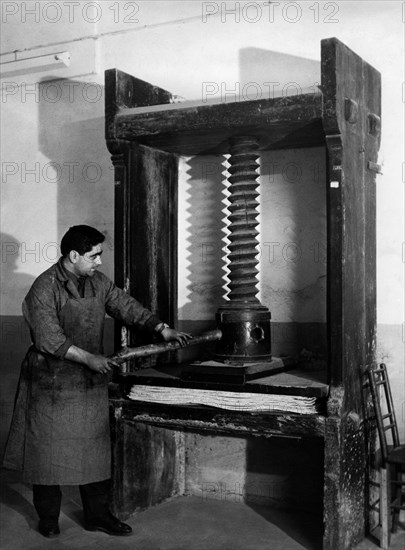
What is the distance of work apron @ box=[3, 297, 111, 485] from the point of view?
3703 millimetres

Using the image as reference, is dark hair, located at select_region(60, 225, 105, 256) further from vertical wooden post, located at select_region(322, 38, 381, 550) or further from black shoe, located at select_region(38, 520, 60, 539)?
black shoe, located at select_region(38, 520, 60, 539)

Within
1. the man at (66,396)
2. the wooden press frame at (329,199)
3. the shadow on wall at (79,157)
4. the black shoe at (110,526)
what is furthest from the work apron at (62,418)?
the shadow on wall at (79,157)

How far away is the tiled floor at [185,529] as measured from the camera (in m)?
3.67

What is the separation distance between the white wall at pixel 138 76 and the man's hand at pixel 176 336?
1059mm

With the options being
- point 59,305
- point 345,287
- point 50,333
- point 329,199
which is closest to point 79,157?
point 59,305

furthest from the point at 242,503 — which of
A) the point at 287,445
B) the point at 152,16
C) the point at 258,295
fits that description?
the point at 152,16

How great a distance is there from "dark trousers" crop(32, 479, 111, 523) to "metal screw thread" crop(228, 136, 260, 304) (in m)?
1.20

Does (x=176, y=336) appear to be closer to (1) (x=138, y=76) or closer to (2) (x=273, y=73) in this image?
(2) (x=273, y=73)

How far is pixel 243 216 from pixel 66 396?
126cm

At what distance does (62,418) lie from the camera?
3.71 meters

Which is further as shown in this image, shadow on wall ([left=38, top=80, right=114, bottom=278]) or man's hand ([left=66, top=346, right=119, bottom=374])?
shadow on wall ([left=38, top=80, right=114, bottom=278])

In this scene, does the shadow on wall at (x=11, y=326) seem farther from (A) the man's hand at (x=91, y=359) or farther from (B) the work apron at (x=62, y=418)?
(A) the man's hand at (x=91, y=359)

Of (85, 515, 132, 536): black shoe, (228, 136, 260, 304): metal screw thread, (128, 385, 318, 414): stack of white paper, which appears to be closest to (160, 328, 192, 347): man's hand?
(128, 385, 318, 414): stack of white paper

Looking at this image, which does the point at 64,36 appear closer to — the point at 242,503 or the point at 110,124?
the point at 110,124
